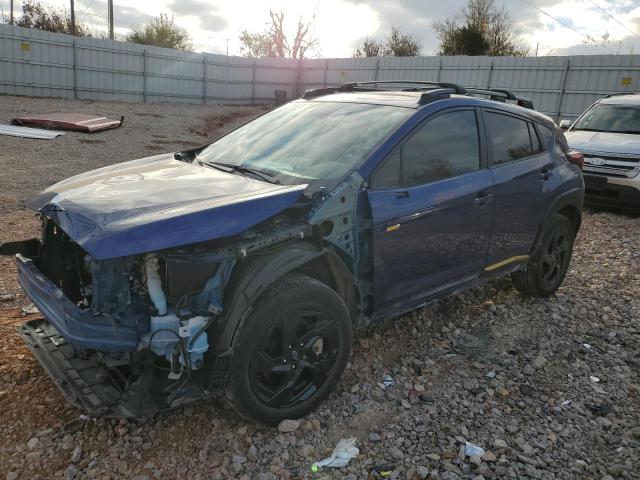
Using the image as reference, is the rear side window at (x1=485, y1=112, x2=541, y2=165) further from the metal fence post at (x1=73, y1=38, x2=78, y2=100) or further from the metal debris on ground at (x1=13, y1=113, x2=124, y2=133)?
the metal fence post at (x1=73, y1=38, x2=78, y2=100)

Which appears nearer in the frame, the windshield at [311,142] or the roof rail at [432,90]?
the windshield at [311,142]

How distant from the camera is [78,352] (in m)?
2.81

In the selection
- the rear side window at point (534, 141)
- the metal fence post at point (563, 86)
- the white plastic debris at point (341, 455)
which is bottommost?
the white plastic debris at point (341, 455)

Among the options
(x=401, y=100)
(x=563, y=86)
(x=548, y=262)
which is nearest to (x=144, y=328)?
(x=401, y=100)

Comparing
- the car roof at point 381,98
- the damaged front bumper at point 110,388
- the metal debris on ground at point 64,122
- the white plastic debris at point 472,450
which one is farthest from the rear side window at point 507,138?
the metal debris on ground at point 64,122

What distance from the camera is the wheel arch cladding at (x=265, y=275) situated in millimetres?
2516

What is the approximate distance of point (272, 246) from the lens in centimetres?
271

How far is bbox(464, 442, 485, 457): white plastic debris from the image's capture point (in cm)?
275

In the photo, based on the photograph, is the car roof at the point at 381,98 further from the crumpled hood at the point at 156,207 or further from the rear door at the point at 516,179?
the crumpled hood at the point at 156,207

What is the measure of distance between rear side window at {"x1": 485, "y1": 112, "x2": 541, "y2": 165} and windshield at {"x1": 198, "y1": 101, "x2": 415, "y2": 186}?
885 mm

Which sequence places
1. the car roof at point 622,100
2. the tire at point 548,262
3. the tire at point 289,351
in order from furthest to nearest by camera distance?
the car roof at point 622,100 < the tire at point 548,262 < the tire at point 289,351

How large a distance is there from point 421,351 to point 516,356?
28.3 inches

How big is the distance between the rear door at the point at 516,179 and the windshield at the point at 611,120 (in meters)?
5.67

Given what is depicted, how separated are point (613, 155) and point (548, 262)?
14.8 feet
